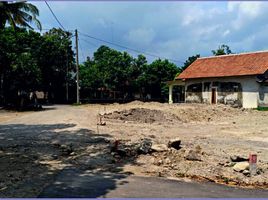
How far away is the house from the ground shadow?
21.7 metres

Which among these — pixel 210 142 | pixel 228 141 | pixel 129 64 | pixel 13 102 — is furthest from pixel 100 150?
pixel 129 64

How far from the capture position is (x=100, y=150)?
11.8 metres

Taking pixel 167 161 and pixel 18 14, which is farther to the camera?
pixel 18 14

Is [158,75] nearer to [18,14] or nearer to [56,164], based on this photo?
[18,14]

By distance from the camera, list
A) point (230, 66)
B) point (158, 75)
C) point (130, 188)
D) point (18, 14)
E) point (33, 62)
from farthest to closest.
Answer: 1. point (158, 75)
2. point (230, 66)
3. point (33, 62)
4. point (18, 14)
5. point (130, 188)

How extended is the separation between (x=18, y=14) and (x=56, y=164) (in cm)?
1697

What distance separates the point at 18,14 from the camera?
24125mm

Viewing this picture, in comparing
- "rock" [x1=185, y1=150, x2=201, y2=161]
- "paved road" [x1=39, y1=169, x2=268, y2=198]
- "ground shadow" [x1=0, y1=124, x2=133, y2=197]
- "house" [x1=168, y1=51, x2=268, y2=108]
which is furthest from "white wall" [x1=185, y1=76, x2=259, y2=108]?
"paved road" [x1=39, y1=169, x2=268, y2=198]

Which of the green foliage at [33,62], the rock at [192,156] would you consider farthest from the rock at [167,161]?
the green foliage at [33,62]

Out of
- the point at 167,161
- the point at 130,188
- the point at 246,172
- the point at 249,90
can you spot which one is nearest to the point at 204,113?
the point at 249,90

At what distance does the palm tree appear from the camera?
20759mm

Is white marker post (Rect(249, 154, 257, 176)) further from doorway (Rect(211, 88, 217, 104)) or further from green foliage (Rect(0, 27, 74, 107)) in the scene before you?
doorway (Rect(211, 88, 217, 104))

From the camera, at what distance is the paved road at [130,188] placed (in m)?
7.03

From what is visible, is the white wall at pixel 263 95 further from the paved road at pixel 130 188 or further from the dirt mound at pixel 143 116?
the paved road at pixel 130 188
